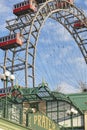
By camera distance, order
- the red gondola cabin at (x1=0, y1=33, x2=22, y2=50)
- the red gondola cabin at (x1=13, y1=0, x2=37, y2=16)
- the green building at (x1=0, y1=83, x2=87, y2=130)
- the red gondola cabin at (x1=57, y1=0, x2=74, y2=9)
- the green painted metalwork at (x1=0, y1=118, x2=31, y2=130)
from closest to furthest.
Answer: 1. the green painted metalwork at (x1=0, y1=118, x2=31, y2=130)
2. the green building at (x1=0, y1=83, x2=87, y2=130)
3. the red gondola cabin at (x1=0, y1=33, x2=22, y2=50)
4. the red gondola cabin at (x1=13, y1=0, x2=37, y2=16)
5. the red gondola cabin at (x1=57, y1=0, x2=74, y2=9)

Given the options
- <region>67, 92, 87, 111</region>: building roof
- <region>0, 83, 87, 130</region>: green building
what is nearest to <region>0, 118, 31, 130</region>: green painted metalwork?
<region>0, 83, 87, 130</region>: green building

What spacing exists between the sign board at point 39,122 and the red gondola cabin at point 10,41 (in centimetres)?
4264

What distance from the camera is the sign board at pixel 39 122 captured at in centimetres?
3613

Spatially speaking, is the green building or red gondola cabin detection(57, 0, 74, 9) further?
red gondola cabin detection(57, 0, 74, 9)

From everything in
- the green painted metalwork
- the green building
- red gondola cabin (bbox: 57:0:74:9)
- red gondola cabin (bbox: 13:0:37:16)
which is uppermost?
red gondola cabin (bbox: 57:0:74:9)

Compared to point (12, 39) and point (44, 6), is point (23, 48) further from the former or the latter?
point (44, 6)

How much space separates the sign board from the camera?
119 feet

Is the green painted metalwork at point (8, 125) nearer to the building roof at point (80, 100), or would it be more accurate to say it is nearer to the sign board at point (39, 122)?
the sign board at point (39, 122)

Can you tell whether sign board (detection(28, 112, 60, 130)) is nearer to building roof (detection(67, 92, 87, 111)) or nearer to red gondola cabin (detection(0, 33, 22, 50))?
building roof (detection(67, 92, 87, 111))

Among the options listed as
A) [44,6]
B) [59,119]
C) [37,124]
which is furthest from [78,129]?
[44,6]

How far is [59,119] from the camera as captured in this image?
163 feet

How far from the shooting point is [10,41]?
82562 millimetres

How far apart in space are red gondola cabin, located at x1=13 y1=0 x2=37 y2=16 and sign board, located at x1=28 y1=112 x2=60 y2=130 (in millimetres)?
47422

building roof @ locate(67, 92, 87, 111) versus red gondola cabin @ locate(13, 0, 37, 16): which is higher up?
red gondola cabin @ locate(13, 0, 37, 16)
